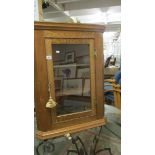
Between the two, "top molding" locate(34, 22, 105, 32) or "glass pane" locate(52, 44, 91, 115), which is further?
"glass pane" locate(52, 44, 91, 115)

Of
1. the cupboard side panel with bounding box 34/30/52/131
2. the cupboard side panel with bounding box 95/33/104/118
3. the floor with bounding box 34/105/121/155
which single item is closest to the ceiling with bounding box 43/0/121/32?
the floor with bounding box 34/105/121/155

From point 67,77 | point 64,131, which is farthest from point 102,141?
point 67,77

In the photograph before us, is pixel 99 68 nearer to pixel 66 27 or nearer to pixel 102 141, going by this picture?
pixel 66 27

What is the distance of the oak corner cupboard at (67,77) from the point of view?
1075 millimetres

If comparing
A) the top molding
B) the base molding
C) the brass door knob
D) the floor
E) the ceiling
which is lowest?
the floor

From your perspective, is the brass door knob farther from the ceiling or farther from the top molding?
the ceiling

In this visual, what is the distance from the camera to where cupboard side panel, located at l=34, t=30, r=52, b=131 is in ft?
3.44

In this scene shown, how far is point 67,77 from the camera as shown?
1.21 meters

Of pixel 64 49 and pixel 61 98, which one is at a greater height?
pixel 64 49
